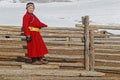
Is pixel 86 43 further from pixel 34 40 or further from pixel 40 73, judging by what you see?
pixel 40 73

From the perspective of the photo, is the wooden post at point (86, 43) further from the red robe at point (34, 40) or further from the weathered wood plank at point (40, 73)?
the red robe at point (34, 40)

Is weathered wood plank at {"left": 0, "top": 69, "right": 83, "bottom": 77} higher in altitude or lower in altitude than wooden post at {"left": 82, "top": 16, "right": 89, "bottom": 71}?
lower

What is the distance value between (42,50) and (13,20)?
95.5ft

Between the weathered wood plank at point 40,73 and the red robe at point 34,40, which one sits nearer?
the weathered wood plank at point 40,73

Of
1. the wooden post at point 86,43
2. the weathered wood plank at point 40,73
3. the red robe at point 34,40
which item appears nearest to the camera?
the weathered wood plank at point 40,73

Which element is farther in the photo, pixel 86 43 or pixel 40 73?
pixel 86 43

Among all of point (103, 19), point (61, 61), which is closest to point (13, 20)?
point (103, 19)

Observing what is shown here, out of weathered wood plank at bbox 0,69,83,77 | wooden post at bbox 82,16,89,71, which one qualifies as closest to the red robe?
weathered wood plank at bbox 0,69,83,77

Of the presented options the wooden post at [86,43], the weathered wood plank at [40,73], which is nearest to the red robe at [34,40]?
the weathered wood plank at [40,73]

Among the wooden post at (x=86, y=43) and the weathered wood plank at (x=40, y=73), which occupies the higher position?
the wooden post at (x=86, y=43)

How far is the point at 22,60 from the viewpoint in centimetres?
912

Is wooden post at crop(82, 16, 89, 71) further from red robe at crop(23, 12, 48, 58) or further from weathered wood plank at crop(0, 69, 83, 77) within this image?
red robe at crop(23, 12, 48, 58)

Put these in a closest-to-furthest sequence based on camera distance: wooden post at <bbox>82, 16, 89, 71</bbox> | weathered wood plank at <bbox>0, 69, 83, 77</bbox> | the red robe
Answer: weathered wood plank at <bbox>0, 69, 83, 77</bbox>
the red robe
wooden post at <bbox>82, 16, 89, 71</bbox>

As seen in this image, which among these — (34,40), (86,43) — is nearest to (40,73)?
(34,40)
